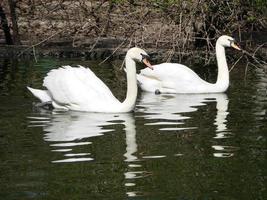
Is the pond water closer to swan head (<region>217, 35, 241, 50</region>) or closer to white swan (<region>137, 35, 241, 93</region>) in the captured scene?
white swan (<region>137, 35, 241, 93</region>)

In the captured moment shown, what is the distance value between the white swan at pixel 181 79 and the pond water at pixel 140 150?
682 millimetres

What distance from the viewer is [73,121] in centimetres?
1132

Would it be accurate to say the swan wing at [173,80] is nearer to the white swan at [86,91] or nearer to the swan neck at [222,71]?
the swan neck at [222,71]

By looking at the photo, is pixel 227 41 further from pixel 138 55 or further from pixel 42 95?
pixel 42 95

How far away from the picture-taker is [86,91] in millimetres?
12203

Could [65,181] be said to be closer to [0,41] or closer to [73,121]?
[73,121]

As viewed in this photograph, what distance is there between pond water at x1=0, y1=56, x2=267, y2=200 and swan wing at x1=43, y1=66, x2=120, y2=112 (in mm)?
196

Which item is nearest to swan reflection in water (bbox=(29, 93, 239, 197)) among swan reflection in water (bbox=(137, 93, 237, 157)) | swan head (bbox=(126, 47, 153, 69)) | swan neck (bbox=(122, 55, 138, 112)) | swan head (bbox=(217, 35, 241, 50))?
swan reflection in water (bbox=(137, 93, 237, 157))

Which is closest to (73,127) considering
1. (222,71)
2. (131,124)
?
(131,124)

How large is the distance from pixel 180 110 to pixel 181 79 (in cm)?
271

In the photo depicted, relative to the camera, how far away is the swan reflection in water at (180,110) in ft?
33.4

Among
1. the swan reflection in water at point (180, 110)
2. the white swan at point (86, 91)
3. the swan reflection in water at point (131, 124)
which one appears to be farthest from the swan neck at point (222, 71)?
the white swan at point (86, 91)

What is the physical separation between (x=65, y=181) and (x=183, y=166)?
1347 mm

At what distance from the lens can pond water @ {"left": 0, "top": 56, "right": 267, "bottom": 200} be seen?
7355 mm
